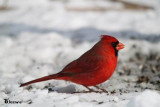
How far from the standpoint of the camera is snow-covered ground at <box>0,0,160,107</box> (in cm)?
322

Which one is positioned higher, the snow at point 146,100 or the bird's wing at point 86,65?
the bird's wing at point 86,65

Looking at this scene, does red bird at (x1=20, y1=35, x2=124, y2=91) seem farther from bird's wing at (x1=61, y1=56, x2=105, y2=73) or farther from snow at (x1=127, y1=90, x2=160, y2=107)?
snow at (x1=127, y1=90, x2=160, y2=107)

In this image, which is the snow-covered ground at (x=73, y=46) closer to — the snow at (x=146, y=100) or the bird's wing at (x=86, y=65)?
the snow at (x=146, y=100)

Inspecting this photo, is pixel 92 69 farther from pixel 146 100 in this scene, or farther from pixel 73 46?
pixel 73 46

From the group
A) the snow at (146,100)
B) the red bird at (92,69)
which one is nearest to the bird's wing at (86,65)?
the red bird at (92,69)

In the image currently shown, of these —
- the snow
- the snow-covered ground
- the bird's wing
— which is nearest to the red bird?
the bird's wing

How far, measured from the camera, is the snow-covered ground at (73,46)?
3.22m

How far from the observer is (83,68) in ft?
11.5

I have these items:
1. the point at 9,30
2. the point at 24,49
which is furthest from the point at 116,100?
the point at 9,30

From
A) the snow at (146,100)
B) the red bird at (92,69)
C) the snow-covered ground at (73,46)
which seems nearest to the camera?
the snow at (146,100)


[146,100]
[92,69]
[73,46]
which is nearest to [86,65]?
[92,69]

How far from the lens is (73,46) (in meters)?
5.94

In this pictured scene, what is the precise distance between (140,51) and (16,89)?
2.53 meters

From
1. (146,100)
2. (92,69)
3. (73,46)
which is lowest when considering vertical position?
(146,100)
